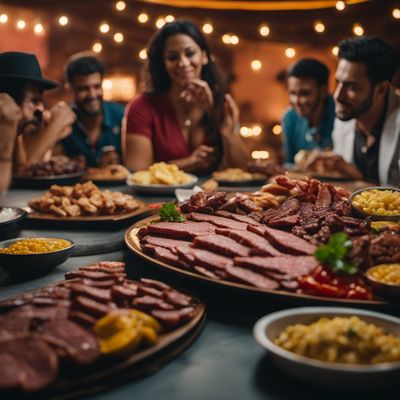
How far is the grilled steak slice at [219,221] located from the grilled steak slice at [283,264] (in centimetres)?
48

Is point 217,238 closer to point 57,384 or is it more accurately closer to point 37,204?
point 57,384

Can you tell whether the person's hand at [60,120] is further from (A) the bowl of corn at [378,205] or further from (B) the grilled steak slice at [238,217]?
(A) the bowl of corn at [378,205]

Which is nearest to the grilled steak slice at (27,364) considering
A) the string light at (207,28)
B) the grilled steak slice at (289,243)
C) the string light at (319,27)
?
the grilled steak slice at (289,243)

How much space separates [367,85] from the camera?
5.37m

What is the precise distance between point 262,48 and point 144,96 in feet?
21.6

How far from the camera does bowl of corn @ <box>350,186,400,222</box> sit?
261cm

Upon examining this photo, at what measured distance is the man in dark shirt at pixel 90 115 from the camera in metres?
6.49

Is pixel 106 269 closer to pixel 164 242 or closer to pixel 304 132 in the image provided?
pixel 164 242

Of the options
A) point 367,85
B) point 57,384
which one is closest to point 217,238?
point 57,384

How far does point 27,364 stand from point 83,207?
1.96 meters

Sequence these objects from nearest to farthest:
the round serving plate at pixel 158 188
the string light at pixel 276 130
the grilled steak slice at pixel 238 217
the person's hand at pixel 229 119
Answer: the grilled steak slice at pixel 238 217
the round serving plate at pixel 158 188
the person's hand at pixel 229 119
the string light at pixel 276 130

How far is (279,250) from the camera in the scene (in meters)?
2.12

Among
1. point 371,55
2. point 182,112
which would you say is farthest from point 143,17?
point 371,55

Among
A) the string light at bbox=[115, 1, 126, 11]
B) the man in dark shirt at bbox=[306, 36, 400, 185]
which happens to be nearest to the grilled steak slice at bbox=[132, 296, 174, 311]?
the man in dark shirt at bbox=[306, 36, 400, 185]
